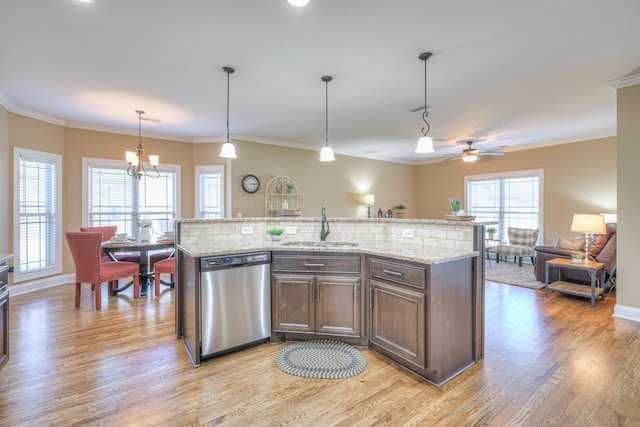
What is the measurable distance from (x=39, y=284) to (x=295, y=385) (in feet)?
15.5

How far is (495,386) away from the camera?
218cm

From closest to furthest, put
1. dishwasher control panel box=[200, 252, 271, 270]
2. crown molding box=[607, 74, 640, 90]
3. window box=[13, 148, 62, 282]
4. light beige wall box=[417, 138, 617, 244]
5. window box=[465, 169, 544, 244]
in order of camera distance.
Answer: dishwasher control panel box=[200, 252, 271, 270] → crown molding box=[607, 74, 640, 90] → window box=[13, 148, 62, 282] → light beige wall box=[417, 138, 617, 244] → window box=[465, 169, 544, 244]

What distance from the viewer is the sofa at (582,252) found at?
4230 mm

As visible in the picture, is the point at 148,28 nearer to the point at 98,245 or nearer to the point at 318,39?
the point at 318,39

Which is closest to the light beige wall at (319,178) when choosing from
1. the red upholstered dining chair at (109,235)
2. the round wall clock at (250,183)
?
the round wall clock at (250,183)

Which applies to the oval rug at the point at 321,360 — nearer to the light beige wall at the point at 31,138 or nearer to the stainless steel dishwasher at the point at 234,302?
the stainless steel dishwasher at the point at 234,302

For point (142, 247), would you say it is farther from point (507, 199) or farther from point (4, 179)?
point (507, 199)

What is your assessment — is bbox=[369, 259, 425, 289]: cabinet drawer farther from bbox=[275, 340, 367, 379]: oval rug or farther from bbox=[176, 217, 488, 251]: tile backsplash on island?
bbox=[275, 340, 367, 379]: oval rug

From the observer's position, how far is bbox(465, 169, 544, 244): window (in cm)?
682

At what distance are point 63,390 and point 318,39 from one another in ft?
10.4

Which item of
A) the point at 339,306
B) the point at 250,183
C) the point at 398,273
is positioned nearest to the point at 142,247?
the point at 250,183

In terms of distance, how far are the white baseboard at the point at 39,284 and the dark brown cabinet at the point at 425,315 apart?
16.4ft

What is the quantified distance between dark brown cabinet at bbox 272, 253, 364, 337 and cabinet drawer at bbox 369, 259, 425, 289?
0.16 metres

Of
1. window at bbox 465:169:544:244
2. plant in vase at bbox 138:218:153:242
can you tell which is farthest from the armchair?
plant in vase at bbox 138:218:153:242
